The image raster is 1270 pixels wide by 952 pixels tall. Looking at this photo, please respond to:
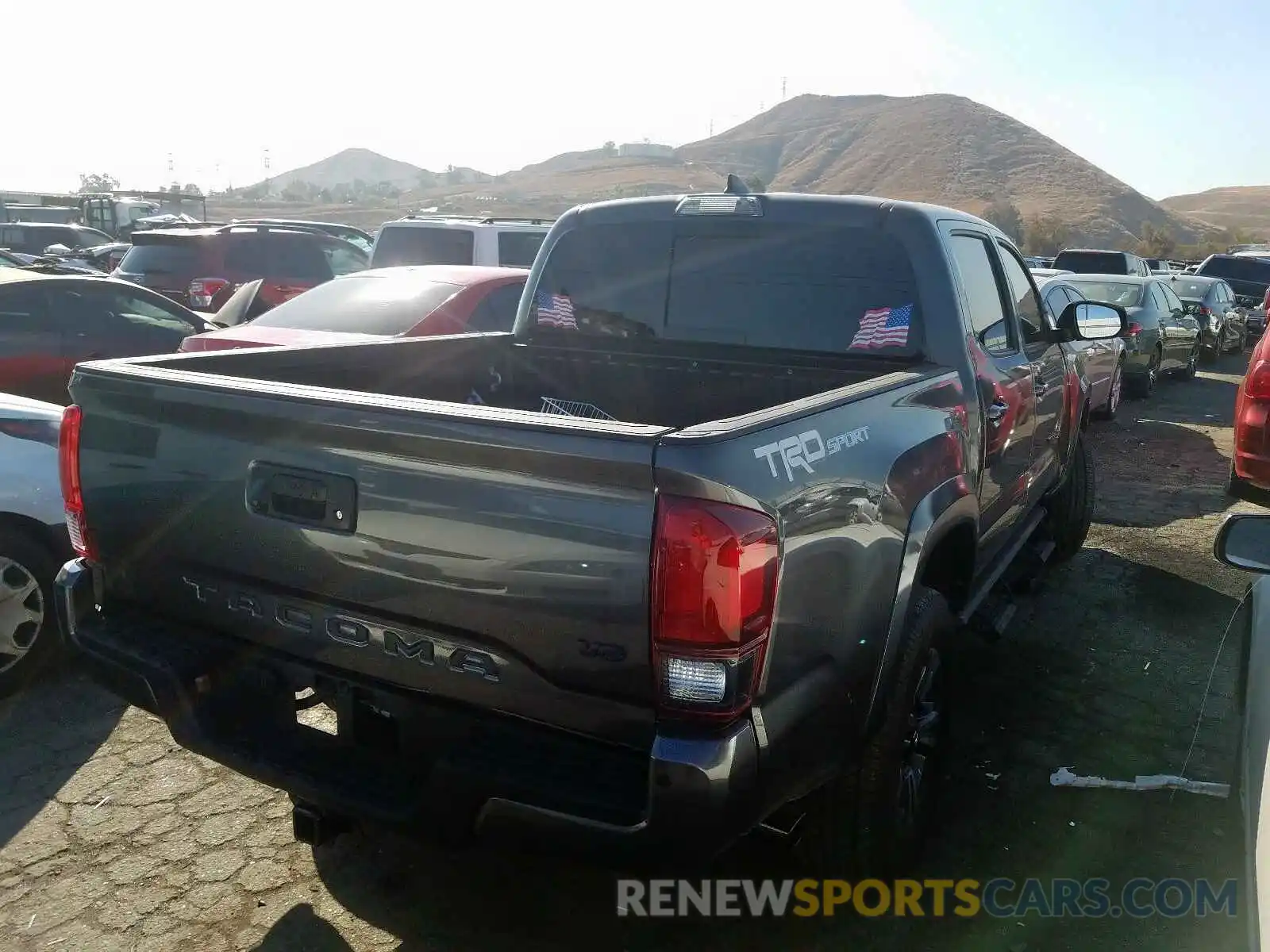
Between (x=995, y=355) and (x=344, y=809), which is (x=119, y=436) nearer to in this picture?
(x=344, y=809)

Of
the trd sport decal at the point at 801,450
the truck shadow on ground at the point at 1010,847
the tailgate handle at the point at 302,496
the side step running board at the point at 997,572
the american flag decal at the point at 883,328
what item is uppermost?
the american flag decal at the point at 883,328

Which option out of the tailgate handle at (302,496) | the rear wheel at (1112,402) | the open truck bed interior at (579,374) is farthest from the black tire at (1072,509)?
the rear wheel at (1112,402)

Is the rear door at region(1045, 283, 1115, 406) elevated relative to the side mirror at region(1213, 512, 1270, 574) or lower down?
lower down

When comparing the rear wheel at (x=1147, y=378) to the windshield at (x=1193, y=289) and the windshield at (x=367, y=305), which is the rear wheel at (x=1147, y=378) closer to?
the windshield at (x=1193, y=289)

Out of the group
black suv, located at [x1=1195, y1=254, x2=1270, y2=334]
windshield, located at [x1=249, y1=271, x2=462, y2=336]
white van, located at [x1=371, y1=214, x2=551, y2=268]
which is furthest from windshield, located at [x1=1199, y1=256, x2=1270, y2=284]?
windshield, located at [x1=249, y1=271, x2=462, y2=336]

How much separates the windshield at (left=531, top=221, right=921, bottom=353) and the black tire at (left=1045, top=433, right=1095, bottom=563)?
2783 millimetres

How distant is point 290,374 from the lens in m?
3.68

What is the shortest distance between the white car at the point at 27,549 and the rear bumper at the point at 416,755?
145cm

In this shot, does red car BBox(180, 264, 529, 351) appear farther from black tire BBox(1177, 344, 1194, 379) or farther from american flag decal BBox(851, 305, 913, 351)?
black tire BBox(1177, 344, 1194, 379)

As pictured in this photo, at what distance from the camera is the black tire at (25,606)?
4242 mm

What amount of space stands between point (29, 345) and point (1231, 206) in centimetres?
15823

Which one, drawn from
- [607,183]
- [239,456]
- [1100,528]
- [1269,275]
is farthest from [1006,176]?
[239,456]

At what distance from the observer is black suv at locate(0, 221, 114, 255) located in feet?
83.6

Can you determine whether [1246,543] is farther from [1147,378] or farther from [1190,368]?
[1190,368]
